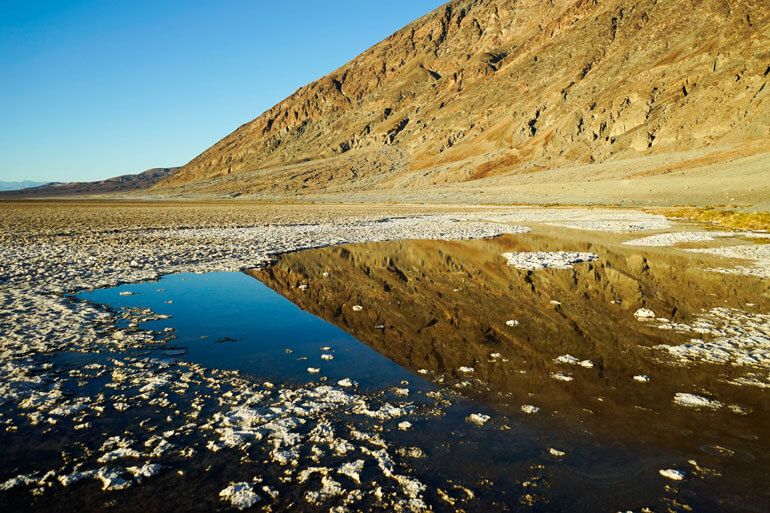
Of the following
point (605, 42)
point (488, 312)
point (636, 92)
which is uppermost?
point (605, 42)

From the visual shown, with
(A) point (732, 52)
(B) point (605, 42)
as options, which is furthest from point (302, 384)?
(B) point (605, 42)

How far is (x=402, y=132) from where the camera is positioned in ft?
465

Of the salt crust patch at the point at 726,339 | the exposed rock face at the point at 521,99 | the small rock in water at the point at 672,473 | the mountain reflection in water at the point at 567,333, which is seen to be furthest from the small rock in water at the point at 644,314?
the exposed rock face at the point at 521,99

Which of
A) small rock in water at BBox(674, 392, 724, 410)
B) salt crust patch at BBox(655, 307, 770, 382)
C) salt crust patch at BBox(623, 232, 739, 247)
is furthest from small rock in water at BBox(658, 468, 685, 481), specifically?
salt crust patch at BBox(623, 232, 739, 247)

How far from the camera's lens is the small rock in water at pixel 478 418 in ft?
13.6

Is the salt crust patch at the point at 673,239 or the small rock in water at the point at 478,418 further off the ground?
the small rock in water at the point at 478,418

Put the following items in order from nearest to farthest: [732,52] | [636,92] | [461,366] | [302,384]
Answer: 1. [302,384]
2. [461,366]
3. [732,52]
4. [636,92]

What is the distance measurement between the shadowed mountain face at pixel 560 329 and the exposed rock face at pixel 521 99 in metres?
60.1

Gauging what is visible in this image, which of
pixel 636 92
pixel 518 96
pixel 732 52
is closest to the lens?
pixel 732 52

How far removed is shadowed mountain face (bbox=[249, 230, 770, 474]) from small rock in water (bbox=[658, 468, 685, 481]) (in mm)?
337

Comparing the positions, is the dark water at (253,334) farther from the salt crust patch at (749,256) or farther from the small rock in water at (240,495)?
the salt crust patch at (749,256)

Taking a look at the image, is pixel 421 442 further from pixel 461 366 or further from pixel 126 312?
pixel 126 312

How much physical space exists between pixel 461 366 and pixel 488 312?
8.66 feet

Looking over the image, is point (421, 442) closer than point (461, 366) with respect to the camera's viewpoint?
Yes
